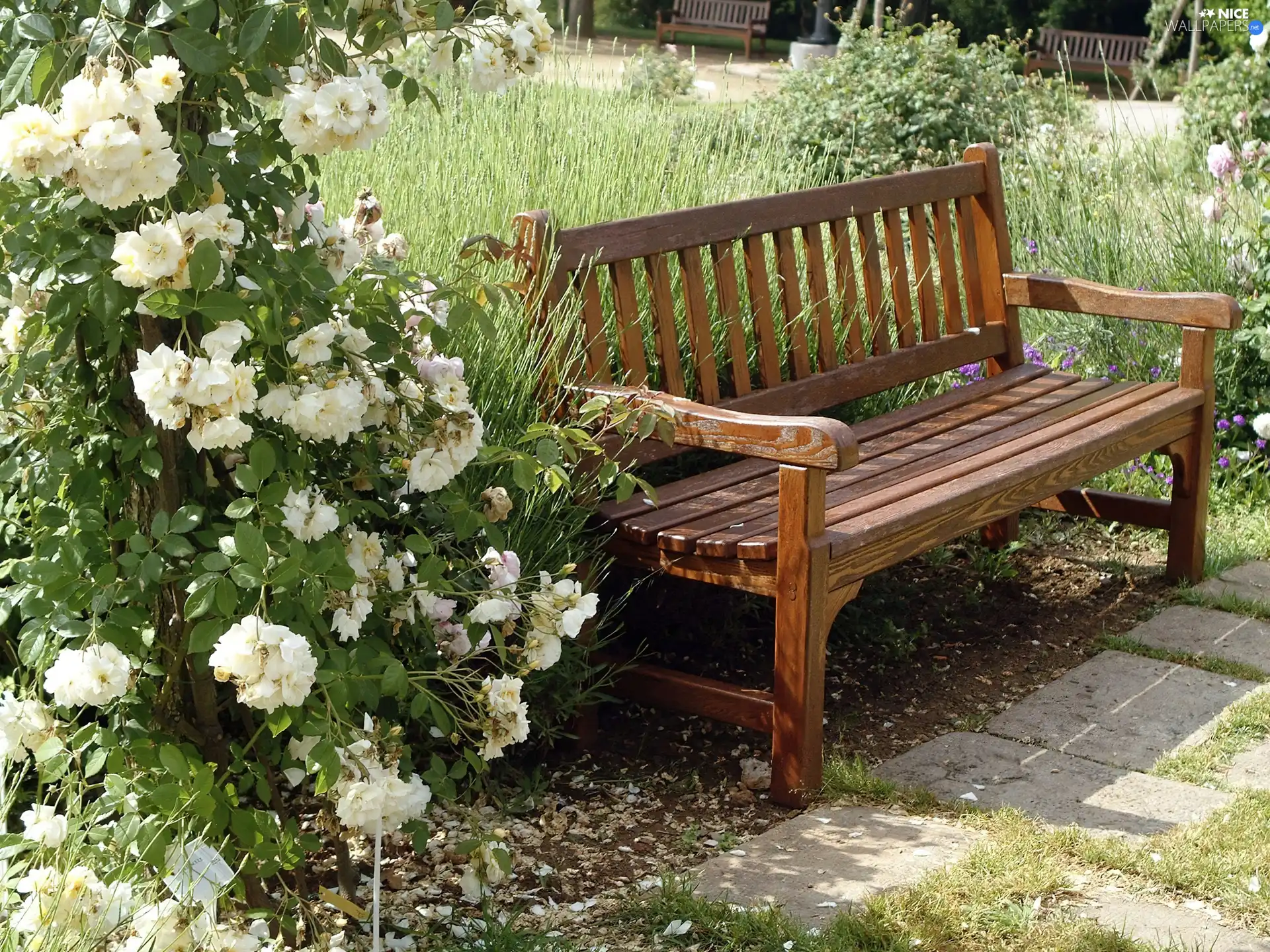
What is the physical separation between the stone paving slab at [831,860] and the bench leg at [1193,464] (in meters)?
1.75

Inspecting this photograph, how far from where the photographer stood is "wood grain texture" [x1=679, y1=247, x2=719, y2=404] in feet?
11.8

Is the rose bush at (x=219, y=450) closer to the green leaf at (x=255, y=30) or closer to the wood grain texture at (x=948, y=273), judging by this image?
the green leaf at (x=255, y=30)

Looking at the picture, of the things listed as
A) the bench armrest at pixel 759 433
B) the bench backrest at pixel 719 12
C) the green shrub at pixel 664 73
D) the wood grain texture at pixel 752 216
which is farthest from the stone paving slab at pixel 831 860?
the bench backrest at pixel 719 12

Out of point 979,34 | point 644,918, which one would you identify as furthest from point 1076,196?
→ point 979,34

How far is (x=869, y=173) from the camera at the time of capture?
7.64m

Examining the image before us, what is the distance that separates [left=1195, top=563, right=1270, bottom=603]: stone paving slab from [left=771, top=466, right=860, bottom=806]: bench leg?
1.72 metres

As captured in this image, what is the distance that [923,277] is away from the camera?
4336 millimetres

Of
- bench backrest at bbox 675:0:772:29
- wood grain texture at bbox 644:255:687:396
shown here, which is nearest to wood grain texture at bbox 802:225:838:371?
wood grain texture at bbox 644:255:687:396

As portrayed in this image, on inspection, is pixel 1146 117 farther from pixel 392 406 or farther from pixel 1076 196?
pixel 392 406

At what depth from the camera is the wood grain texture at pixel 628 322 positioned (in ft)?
11.3

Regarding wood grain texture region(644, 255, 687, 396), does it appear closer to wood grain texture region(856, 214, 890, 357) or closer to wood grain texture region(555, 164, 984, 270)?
wood grain texture region(555, 164, 984, 270)

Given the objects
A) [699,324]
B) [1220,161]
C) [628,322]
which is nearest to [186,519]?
[628,322]

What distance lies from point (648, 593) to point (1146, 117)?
44.4ft

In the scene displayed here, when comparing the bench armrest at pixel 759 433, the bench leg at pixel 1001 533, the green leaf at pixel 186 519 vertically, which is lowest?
the bench leg at pixel 1001 533
